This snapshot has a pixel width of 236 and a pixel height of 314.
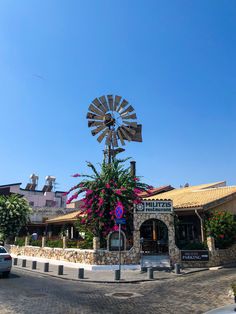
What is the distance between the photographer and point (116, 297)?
1083 centimetres

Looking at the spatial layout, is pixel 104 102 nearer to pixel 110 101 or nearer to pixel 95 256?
pixel 110 101

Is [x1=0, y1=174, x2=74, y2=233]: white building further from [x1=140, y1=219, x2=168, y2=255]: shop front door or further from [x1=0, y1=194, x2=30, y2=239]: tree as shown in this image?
[x1=140, y1=219, x2=168, y2=255]: shop front door

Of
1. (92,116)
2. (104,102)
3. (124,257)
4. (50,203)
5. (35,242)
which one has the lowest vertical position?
(124,257)

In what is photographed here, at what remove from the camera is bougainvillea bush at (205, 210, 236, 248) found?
64.5 feet

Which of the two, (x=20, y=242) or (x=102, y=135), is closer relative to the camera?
(x=102, y=135)

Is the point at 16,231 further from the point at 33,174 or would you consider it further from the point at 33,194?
the point at 33,174

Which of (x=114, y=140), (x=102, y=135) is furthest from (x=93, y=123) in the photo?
(x=114, y=140)

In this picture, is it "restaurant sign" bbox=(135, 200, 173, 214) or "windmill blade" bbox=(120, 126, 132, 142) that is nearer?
"restaurant sign" bbox=(135, 200, 173, 214)

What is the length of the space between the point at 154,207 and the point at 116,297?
29.1 ft

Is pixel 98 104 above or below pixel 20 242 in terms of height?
above

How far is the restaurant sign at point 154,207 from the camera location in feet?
62.6

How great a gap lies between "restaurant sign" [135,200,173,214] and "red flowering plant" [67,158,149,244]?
0.47 meters

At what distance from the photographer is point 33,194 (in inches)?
2263

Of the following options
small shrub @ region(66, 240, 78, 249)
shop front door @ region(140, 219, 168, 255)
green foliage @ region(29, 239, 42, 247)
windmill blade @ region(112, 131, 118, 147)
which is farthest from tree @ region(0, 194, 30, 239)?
shop front door @ region(140, 219, 168, 255)
